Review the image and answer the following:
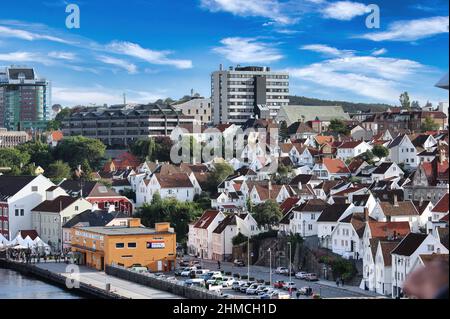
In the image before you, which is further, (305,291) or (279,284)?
(279,284)

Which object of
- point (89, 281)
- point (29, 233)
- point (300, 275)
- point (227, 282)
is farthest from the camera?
point (29, 233)

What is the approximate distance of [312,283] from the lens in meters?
21.6

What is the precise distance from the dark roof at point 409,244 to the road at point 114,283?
14.9 ft

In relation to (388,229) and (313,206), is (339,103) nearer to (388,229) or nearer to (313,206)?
(313,206)

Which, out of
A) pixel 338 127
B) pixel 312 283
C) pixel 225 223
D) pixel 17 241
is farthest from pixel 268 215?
pixel 338 127

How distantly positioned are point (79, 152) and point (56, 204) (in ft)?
46.7

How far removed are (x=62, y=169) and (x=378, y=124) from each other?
16542mm

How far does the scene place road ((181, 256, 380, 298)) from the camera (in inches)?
771

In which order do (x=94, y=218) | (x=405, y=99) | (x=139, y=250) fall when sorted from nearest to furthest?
(x=139, y=250) < (x=94, y=218) < (x=405, y=99)

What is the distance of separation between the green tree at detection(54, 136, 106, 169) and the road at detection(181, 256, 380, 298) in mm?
19971

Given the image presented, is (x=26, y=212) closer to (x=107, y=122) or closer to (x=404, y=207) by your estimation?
(x=404, y=207)

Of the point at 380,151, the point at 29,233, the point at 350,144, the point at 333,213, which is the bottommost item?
the point at 29,233

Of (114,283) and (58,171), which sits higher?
(58,171)

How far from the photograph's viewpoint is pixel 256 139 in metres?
45.0
